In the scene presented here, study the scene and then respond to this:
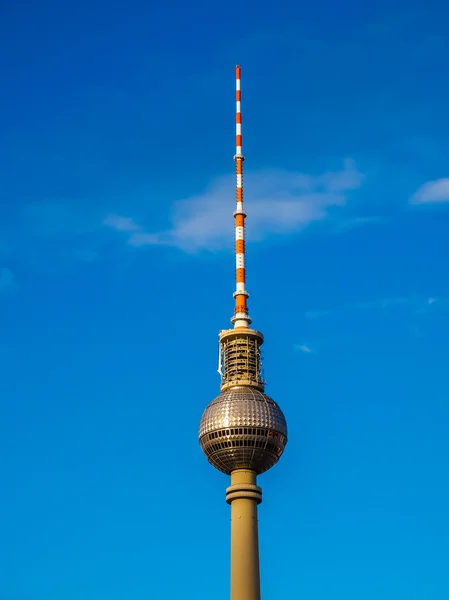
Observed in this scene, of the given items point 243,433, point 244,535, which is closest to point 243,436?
point 243,433

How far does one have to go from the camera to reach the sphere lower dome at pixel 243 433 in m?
156

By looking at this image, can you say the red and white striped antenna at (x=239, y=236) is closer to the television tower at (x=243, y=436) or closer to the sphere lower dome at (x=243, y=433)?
the television tower at (x=243, y=436)

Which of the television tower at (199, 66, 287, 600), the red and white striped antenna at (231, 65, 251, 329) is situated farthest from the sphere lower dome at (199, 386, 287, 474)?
the red and white striped antenna at (231, 65, 251, 329)

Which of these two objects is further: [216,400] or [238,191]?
[238,191]

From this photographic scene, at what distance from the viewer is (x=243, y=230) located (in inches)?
6865

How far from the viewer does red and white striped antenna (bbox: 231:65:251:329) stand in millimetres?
168875

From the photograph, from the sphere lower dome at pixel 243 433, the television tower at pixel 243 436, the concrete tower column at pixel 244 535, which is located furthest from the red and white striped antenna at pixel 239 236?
the concrete tower column at pixel 244 535

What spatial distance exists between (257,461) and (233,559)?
14419 mm

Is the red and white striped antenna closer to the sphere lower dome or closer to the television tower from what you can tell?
the television tower

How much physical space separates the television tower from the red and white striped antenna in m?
0.60

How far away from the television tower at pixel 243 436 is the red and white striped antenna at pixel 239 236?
60 centimetres

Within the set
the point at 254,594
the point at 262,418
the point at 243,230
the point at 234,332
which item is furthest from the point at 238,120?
the point at 254,594

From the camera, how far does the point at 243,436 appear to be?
156 meters

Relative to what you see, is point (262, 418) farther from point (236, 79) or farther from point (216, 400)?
point (236, 79)
